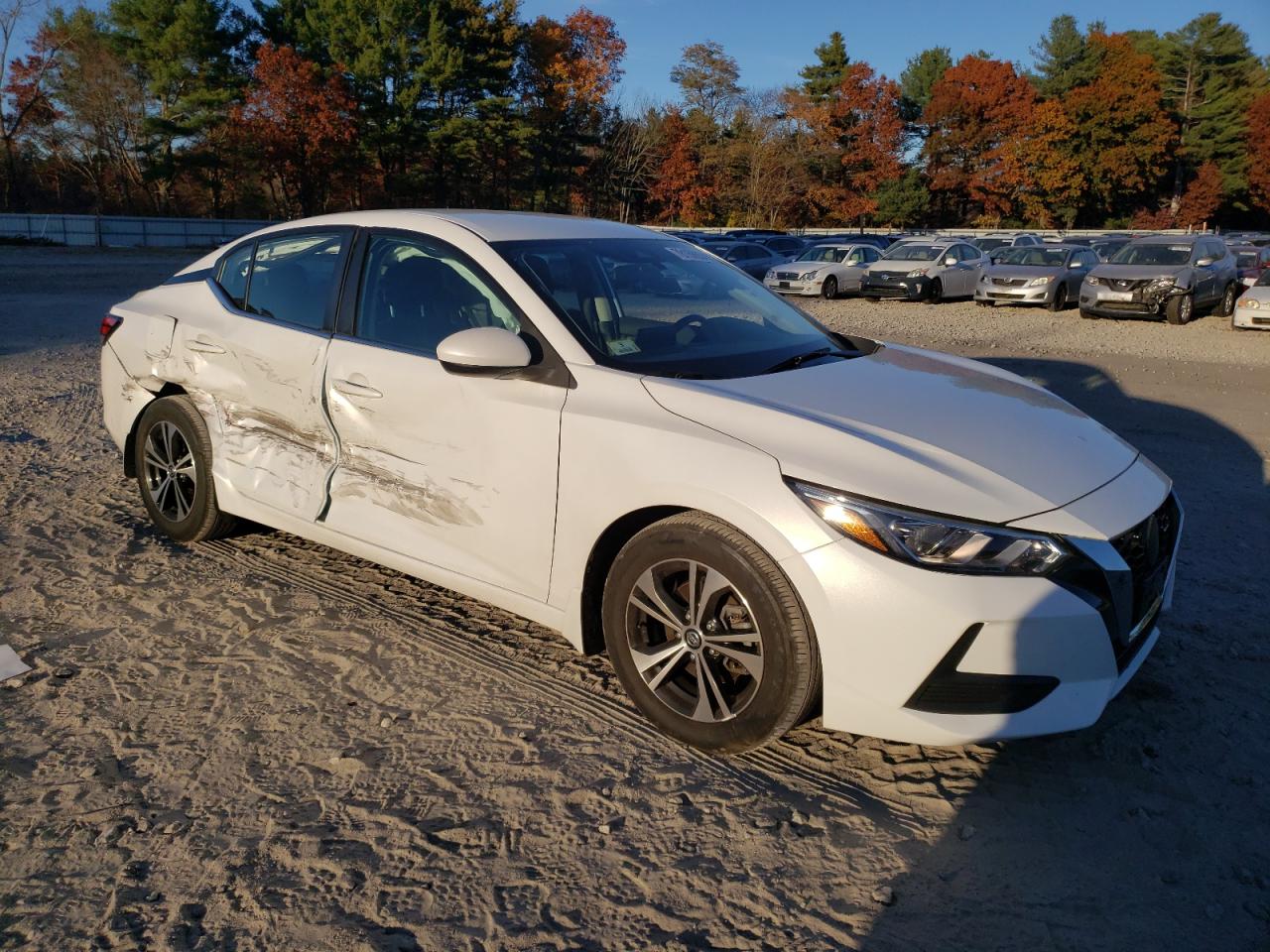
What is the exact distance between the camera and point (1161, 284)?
1920 centimetres

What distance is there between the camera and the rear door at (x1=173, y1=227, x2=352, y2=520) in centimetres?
419

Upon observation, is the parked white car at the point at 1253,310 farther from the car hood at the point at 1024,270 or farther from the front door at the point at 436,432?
the front door at the point at 436,432

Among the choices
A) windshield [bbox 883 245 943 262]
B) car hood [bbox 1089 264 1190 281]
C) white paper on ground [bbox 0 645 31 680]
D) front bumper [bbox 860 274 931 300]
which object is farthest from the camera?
windshield [bbox 883 245 943 262]

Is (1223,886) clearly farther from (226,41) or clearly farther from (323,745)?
(226,41)

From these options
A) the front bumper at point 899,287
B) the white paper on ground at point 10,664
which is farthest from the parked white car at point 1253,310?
the white paper on ground at point 10,664

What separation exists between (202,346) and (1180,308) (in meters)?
19.3

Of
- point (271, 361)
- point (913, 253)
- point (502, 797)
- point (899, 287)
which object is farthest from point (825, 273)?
point (502, 797)

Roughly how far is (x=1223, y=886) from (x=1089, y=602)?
0.79 metres

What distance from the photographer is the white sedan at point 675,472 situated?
9.14 ft

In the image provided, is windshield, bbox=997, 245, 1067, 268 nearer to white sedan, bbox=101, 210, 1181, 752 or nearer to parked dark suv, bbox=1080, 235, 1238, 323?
parked dark suv, bbox=1080, 235, 1238, 323

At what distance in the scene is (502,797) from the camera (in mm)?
2951

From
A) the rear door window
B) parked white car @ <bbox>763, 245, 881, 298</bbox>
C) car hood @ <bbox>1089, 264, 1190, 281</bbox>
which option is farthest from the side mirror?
parked white car @ <bbox>763, 245, 881, 298</bbox>

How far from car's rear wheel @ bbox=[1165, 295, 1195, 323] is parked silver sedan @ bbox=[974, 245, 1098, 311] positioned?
113 inches

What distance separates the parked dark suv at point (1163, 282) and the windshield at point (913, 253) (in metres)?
4.88
